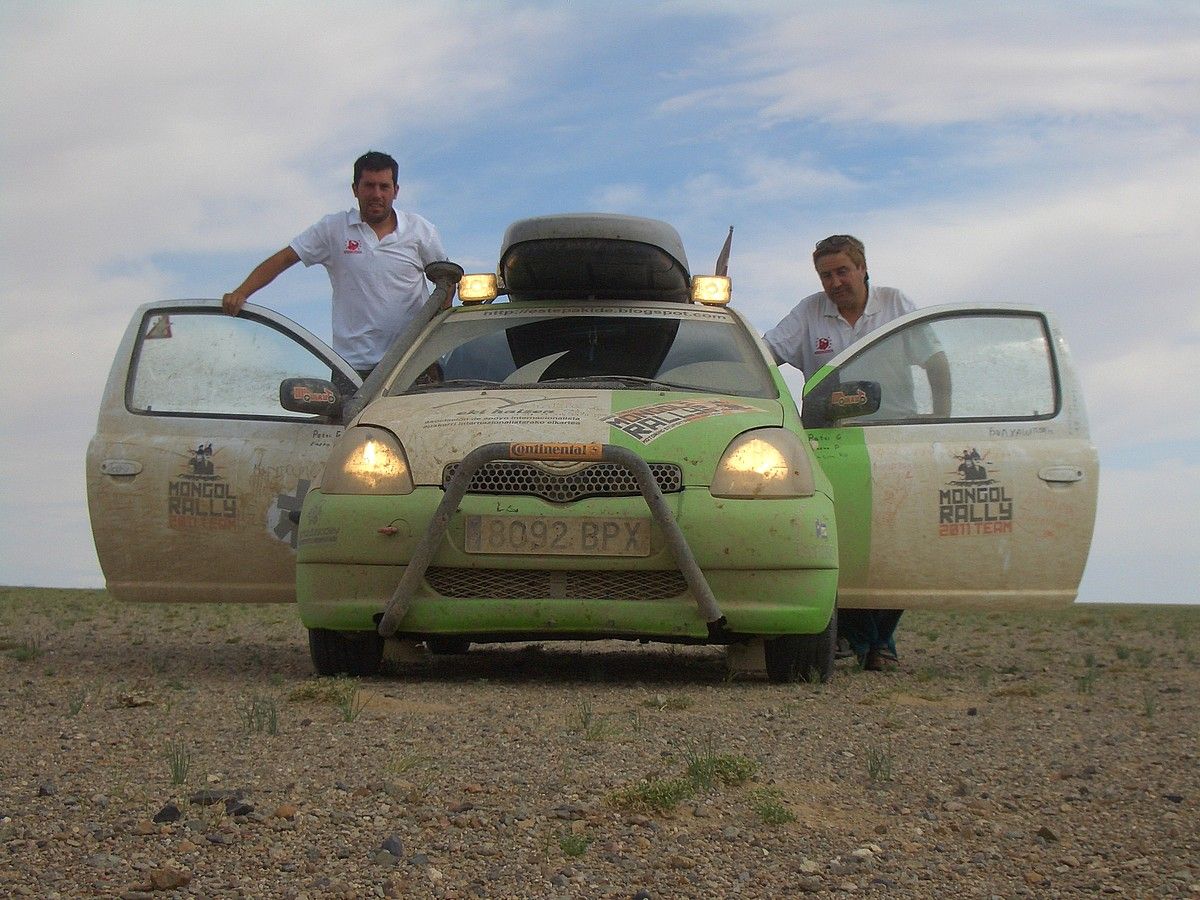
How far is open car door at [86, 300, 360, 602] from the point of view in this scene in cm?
697

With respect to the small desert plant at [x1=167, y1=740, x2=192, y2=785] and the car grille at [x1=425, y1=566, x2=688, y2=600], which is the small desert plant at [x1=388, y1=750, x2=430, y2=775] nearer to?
the small desert plant at [x1=167, y1=740, x2=192, y2=785]

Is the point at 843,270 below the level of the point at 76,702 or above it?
above

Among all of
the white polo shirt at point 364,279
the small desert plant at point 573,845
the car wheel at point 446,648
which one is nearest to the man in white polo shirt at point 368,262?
the white polo shirt at point 364,279

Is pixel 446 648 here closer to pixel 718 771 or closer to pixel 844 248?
pixel 844 248

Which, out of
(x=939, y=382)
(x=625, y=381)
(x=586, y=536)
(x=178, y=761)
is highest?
(x=625, y=381)

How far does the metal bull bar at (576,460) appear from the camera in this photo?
5480 mm

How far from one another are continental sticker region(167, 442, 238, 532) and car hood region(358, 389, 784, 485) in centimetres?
110

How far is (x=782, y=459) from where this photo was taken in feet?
19.3

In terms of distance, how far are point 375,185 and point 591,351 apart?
6.58 ft

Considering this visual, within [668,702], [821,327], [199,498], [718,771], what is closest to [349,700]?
[668,702]

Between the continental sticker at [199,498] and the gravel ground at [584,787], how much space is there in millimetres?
706

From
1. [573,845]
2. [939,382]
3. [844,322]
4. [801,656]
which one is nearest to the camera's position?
[573,845]

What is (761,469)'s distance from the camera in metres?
5.82

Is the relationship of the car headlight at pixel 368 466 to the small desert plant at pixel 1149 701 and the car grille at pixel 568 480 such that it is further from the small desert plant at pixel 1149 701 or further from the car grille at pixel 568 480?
the small desert plant at pixel 1149 701
